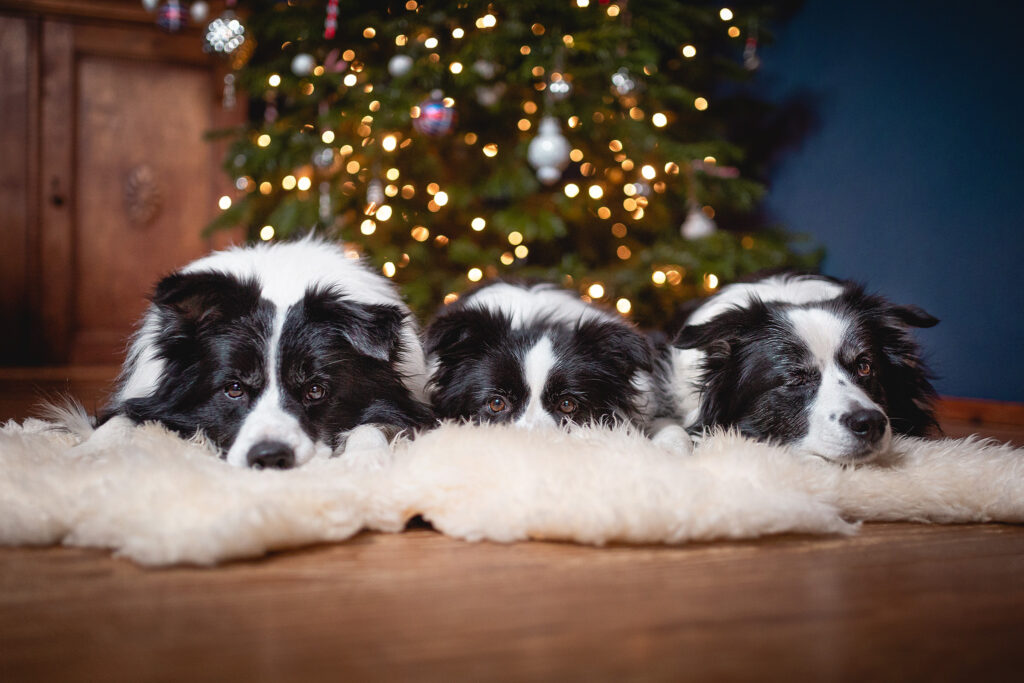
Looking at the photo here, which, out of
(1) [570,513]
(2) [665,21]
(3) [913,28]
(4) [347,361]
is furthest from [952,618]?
(3) [913,28]

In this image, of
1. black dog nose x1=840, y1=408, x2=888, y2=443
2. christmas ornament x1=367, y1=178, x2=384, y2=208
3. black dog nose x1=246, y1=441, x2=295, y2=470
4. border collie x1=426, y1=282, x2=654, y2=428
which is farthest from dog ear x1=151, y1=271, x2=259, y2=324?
christmas ornament x1=367, y1=178, x2=384, y2=208

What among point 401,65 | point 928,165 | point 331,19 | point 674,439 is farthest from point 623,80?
point 674,439

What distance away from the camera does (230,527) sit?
136 centimetres

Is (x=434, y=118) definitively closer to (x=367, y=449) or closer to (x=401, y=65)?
(x=401, y=65)

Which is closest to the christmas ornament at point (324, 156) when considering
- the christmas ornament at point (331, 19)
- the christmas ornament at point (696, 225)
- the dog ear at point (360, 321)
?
the christmas ornament at point (331, 19)

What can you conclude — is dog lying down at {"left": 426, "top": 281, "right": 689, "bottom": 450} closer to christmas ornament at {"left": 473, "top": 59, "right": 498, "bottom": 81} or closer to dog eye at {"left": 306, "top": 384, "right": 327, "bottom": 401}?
dog eye at {"left": 306, "top": 384, "right": 327, "bottom": 401}

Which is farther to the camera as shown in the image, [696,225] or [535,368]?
[696,225]

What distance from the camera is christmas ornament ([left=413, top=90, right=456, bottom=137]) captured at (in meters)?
3.78

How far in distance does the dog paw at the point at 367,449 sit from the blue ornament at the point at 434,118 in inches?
81.6

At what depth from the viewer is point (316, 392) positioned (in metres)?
2.15

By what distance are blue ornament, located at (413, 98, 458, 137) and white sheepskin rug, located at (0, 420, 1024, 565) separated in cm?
224

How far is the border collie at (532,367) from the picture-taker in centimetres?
236

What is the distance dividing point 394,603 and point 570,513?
45cm

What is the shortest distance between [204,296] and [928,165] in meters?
4.22
